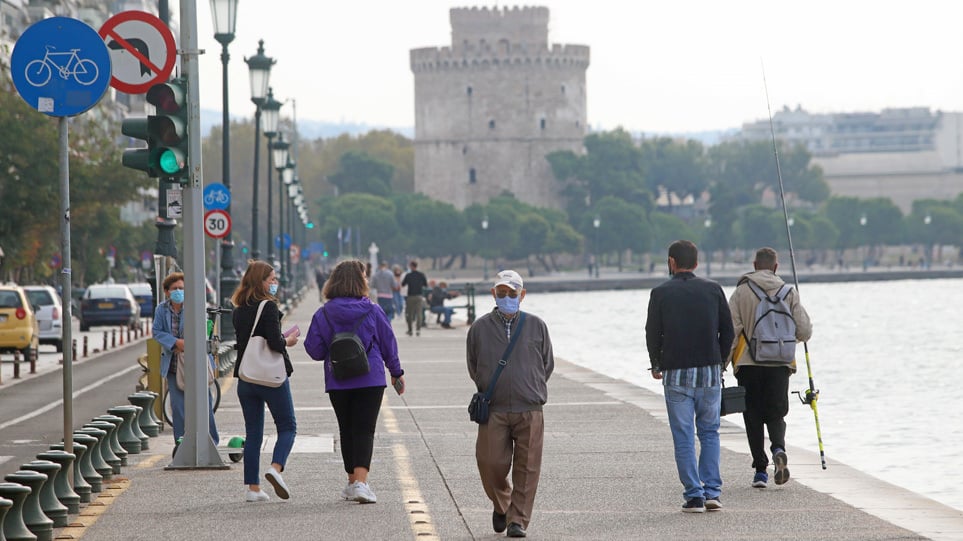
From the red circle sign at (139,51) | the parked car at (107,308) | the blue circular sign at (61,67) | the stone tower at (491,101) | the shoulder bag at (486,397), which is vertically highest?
the stone tower at (491,101)

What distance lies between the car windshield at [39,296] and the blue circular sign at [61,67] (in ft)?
90.7

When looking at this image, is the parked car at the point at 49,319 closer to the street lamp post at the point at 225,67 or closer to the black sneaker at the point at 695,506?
the street lamp post at the point at 225,67

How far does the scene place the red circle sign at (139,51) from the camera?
12.6 m

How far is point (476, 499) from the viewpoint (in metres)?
11.2

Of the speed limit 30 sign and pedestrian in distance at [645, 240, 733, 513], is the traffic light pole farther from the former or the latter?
the speed limit 30 sign

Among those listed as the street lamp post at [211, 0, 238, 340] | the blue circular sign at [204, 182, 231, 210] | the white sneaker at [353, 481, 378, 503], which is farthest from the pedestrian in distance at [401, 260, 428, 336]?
the white sneaker at [353, 481, 378, 503]

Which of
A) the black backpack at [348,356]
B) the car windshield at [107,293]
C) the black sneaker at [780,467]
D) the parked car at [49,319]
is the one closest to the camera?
the black backpack at [348,356]

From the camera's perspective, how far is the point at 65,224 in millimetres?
10852

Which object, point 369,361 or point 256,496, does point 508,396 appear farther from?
point 256,496

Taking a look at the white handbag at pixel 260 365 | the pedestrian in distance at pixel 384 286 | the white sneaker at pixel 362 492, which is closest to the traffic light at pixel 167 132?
the white handbag at pixel 260 365

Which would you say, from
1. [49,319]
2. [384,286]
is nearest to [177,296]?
[49,319]

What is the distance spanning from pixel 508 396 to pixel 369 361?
136 centimetres

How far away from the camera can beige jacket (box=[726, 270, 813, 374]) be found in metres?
12.0

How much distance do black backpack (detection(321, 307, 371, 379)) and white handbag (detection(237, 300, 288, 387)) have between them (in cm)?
58
